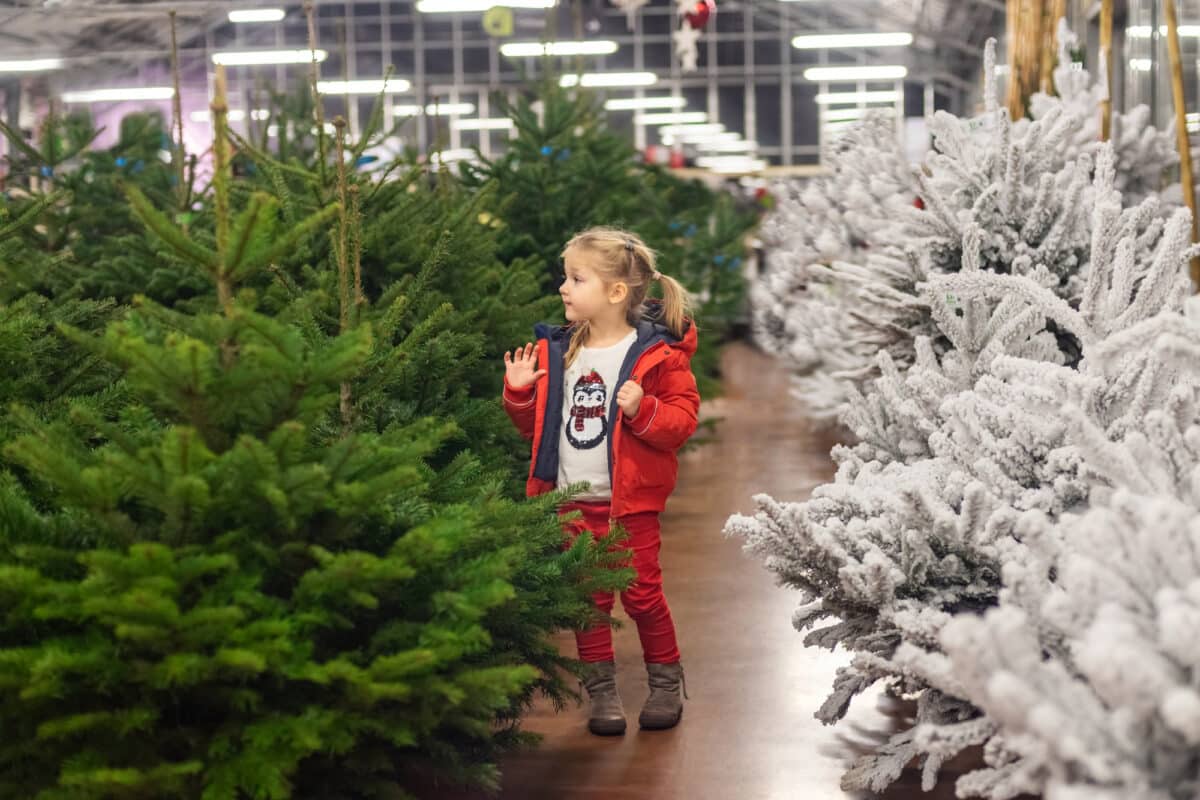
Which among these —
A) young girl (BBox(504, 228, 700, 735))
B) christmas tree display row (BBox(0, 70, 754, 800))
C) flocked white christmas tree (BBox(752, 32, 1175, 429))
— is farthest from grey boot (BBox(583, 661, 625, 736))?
flocked white christmas tree (BBox(752, 32, 1175, 429))

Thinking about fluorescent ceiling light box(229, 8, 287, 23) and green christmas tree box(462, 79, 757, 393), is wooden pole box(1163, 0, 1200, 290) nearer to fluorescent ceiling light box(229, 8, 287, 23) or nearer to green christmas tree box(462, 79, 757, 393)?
green christmas tree box(462, 79, 757, 393)

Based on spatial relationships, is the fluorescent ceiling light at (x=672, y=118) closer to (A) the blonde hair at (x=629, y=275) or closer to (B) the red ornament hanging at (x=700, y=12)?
(B) the red ornament hanging at (x=700, y=12)

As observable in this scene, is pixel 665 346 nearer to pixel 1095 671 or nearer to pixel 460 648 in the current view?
pixel 460 648

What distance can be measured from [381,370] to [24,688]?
47.5 inches

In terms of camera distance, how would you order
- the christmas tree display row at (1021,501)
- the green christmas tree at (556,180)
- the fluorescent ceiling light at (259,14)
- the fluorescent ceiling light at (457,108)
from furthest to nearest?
the fluorescent ceiling light at (457,108) → the fluorescent ceiling light at (259,14) → the green christmas tree at (556,180) → the christmas tree display row at (1021,501)

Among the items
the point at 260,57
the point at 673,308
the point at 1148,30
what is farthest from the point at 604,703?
the point at 260,57

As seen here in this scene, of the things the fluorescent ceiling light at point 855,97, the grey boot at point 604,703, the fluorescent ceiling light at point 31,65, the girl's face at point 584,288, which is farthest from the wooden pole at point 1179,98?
the fluorescent ceiling light at point 855,97

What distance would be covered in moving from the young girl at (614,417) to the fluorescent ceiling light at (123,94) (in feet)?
82.9

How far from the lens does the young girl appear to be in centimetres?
407

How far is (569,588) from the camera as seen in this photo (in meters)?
3.51

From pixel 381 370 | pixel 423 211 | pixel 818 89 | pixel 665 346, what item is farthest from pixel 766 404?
pixel 818 89

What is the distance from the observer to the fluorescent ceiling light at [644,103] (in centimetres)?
3198

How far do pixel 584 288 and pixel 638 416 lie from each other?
0.45m

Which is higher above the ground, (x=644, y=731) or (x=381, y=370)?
(x=381, y=370)
